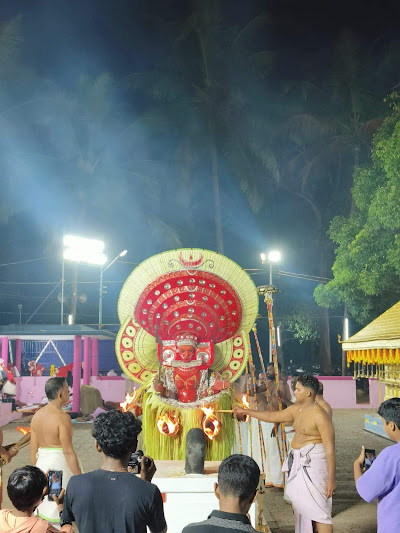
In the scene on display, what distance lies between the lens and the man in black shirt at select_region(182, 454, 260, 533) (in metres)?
2.68

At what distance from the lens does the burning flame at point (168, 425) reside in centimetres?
757

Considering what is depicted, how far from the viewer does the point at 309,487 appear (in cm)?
534

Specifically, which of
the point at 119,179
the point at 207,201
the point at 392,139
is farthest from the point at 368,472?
the point at 207,201

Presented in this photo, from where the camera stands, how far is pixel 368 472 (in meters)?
3.67

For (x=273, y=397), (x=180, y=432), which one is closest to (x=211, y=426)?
(x=180, y=432)

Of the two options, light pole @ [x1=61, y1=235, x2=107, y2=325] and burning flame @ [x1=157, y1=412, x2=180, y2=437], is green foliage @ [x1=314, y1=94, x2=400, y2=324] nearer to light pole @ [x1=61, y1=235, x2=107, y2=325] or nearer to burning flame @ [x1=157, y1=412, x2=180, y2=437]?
light pole @ [x1=61, y1=235, x2=107, y2=325]

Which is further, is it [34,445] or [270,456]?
[270,456]

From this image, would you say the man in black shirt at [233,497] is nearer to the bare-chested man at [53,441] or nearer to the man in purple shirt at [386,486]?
the man in purple shirt at [386,486]

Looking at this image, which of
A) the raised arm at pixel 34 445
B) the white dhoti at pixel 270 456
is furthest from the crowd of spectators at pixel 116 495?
the white dhoti at pixel 270 456

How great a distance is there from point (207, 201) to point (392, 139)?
19.2 m

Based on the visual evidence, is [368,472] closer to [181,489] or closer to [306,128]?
[181,489]

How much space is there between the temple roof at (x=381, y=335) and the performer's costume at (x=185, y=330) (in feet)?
10.9

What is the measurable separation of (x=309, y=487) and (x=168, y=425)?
263 centimetres

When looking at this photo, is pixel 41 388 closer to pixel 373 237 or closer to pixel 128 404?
pixel 373 237
